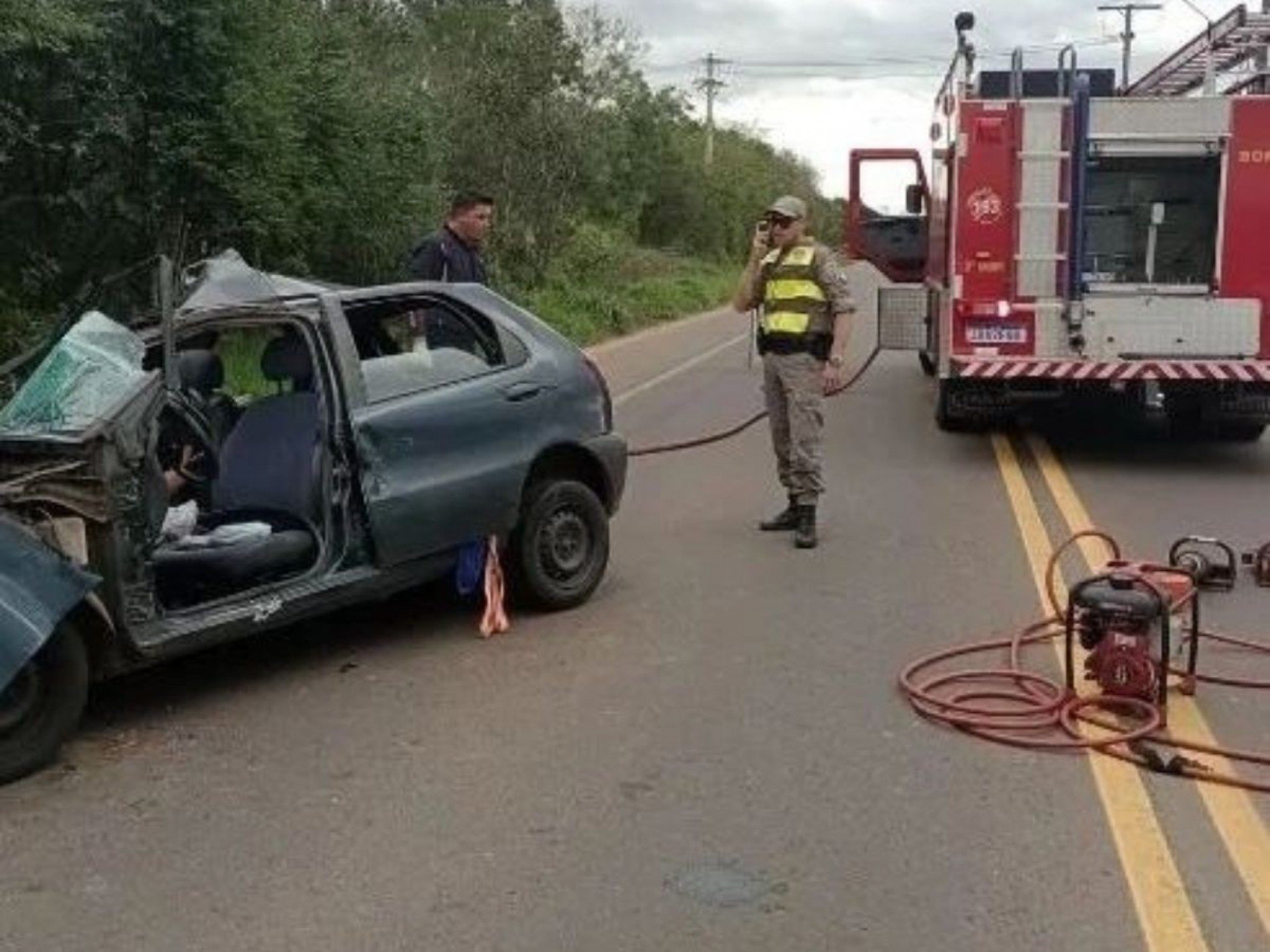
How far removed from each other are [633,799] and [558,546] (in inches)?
95.0

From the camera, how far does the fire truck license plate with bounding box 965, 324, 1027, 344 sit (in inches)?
442

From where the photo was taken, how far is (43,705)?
5.03 metres

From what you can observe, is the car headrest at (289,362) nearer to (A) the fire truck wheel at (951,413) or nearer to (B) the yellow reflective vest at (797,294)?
(B) the yellow reflective vest at (797,294)

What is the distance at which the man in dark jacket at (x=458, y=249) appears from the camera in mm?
8648

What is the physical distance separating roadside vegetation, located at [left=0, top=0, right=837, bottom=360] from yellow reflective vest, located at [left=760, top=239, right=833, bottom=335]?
319cm

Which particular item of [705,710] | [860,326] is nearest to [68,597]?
[705,710]

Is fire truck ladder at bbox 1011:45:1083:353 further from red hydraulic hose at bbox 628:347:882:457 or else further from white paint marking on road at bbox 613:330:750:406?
white paint marking on road at bbox 613:330:750:406

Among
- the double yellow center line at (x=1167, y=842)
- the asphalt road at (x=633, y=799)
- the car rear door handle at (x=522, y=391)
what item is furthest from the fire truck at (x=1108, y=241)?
the double yellow center line at (x=1167, y=842)

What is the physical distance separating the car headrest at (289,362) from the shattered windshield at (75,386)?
83 centimetres

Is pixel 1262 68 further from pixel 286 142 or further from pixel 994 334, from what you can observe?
pixel 286 142

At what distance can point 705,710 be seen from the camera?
221 inches

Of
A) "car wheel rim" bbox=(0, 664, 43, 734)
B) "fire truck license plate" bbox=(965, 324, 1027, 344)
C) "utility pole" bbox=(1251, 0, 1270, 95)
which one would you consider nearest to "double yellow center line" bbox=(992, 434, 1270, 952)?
"car wheel rim" bbox=(0, 664, 43, 734)

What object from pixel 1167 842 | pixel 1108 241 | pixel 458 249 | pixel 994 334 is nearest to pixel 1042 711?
pixel 1167 842

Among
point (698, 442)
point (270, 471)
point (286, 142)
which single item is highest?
point (286, 142)
